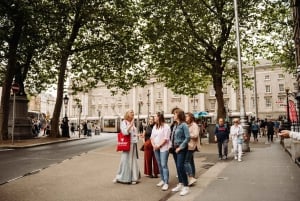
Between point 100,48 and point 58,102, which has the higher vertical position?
point 100,48

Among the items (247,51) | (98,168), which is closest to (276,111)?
(247,51)

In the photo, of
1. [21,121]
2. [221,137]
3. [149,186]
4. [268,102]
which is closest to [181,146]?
[149,186]

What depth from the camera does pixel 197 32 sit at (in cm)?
2458

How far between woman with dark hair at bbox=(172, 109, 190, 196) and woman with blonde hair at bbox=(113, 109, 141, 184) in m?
1.41

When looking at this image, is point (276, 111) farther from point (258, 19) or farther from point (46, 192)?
point (46, 192)

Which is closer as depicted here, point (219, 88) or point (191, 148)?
point (191, 148)

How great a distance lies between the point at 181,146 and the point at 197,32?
1887 cm

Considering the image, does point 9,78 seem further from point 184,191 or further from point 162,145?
point 184,191

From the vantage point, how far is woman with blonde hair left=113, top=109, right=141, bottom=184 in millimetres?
8103

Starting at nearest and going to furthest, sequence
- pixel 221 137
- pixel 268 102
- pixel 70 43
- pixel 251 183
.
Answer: pixel 251 183
pixel 221 137
pixel 70 43
pixel 268 102

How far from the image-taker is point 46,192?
7.06 meters

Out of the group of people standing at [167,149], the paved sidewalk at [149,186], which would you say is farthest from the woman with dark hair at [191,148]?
the paved sidewalk at [149,186]

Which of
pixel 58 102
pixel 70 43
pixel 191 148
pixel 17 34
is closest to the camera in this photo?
pixel 191 148

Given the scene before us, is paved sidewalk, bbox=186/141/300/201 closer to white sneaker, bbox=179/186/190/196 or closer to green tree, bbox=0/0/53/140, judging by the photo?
white sneaker, bbox=179/186/190/196
